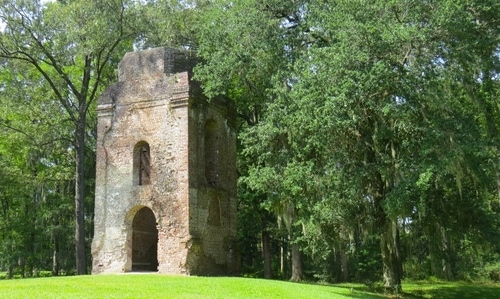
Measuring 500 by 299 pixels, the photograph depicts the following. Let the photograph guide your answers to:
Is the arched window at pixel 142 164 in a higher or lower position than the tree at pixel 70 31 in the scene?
lower

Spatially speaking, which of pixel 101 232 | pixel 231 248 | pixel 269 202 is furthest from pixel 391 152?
pixel 101 232

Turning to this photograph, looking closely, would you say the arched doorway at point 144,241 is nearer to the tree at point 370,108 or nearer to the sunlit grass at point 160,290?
the sunlit grass at point 160,290

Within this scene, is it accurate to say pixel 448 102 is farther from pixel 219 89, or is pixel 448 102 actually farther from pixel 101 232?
Result: pixel 101 232

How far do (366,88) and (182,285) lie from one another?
731 centimetres

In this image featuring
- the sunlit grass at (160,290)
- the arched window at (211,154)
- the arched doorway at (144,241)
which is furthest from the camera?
the arched doorway at (144,241)

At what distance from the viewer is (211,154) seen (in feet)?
72.1

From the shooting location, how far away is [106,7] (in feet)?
77.3

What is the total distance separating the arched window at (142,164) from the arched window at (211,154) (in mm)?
2322

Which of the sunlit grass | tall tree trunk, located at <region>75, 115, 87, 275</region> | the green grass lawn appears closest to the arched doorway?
tall tree trunk, located at <region>75, 115, 87, 275</region>

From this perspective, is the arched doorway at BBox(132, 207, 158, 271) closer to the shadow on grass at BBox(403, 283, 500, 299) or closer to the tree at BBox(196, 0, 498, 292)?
the tree at BBox(196, 0, 498, 292)

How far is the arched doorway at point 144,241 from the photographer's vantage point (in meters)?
21.9

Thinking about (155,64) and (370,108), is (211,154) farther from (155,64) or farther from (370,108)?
(370,108)

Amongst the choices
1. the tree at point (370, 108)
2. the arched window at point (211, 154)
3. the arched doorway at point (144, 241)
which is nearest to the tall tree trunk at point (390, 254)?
the tree at point (370, 108)

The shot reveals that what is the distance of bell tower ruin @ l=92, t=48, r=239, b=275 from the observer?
62.9 ft
